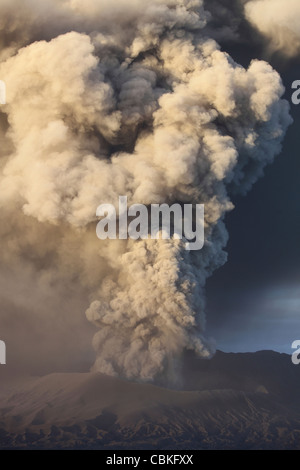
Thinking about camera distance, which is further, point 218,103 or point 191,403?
point 191,403

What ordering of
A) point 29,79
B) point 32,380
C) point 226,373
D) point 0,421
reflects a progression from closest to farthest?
point 29,79, point 0,421, point 32,380, point 226,373

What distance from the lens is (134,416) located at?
3219 centimetres

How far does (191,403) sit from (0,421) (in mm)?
10674

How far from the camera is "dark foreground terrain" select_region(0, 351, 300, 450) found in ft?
99.0

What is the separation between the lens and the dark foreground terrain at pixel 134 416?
30.2 m

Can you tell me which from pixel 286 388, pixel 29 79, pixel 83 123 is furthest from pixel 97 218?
pixel 286 388

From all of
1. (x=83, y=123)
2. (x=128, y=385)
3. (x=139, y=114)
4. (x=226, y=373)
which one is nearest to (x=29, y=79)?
(x=83, y=123)

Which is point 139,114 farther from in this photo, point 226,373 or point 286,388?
point 286,388

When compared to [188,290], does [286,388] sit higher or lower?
lower

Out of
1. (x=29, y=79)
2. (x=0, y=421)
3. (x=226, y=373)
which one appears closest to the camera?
(x=29, y=79)

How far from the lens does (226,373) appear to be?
1756 inches

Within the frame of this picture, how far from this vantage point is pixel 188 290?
27.6 meters

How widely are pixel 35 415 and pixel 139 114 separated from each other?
17.7 metres
